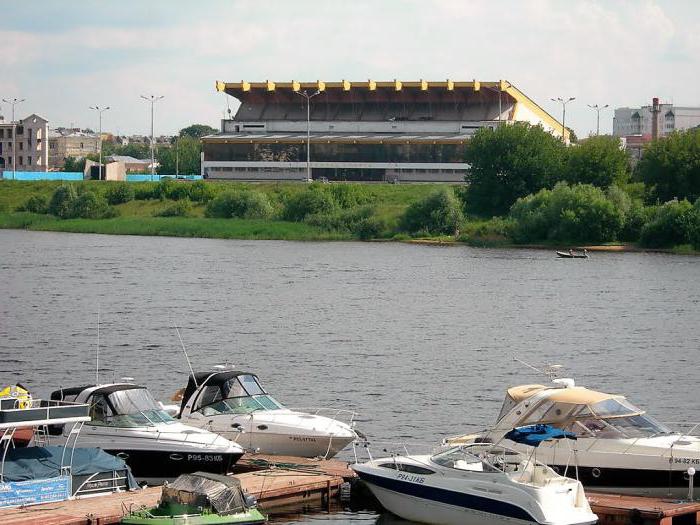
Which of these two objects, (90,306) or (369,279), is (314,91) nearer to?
(369,279)

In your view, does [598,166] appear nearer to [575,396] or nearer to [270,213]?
[270,213]

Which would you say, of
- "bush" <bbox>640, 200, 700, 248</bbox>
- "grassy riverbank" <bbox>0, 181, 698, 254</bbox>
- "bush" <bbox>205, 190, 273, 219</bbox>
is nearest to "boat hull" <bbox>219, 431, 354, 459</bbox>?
"grassy riverbank" <bbox>0, 181, 698, 254</bbox>

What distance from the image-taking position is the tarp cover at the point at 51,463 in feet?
94.5

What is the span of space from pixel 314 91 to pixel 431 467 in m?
163

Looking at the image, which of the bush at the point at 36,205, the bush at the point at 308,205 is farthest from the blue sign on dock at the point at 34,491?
the bush at the point at 36,205

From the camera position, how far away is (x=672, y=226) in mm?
120438

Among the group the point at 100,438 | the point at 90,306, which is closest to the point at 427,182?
the point at 90,306

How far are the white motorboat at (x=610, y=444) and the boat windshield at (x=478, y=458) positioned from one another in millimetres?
2012

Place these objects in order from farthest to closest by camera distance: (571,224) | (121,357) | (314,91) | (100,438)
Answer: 1. (314,91)
2. (571,224)
3. (121,357)
4. (100,438)

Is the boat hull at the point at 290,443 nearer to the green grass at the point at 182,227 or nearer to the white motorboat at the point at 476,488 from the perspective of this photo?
the white motorboat at the point at 476,488

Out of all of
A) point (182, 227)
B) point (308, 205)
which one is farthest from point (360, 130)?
point (182, 227)

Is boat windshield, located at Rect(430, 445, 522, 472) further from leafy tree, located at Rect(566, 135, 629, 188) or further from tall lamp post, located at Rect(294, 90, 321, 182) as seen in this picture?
tall lamp post, located at Rect(294, 90, 321, 182)

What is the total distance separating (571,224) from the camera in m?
125

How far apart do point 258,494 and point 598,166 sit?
11230 cm
